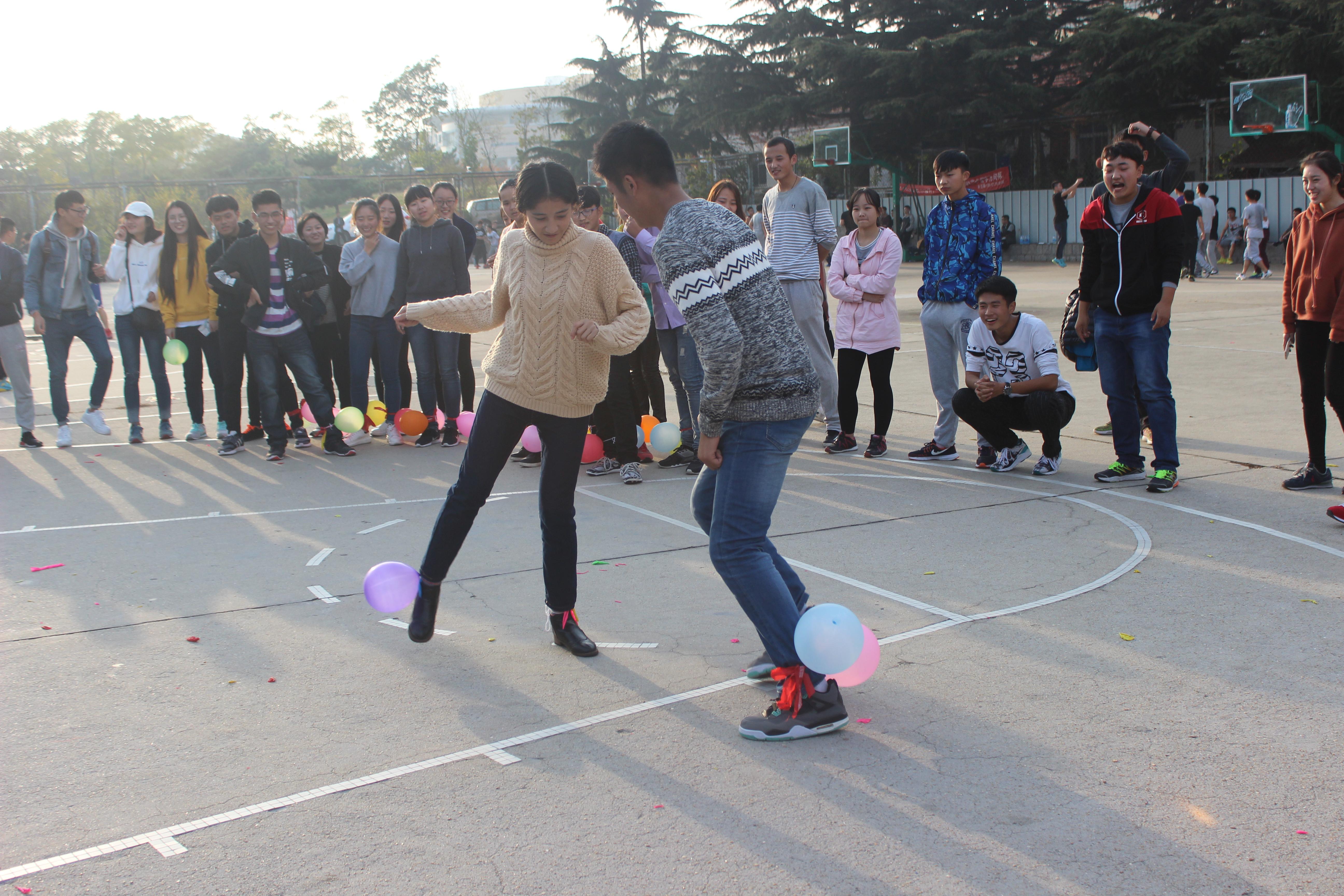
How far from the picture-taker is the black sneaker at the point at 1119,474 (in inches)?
252

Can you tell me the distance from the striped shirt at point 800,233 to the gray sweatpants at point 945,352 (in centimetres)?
85

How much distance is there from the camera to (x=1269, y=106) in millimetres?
25547

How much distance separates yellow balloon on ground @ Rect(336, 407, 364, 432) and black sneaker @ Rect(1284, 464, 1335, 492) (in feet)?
20.8

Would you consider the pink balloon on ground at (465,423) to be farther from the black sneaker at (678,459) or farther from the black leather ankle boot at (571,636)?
the black leather ankle boot at (571,636)

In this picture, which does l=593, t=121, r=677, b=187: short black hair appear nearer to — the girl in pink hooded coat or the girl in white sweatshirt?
the girl in pink hooded coat

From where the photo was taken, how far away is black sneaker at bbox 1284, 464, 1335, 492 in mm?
5980

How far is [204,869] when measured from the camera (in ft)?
8.79

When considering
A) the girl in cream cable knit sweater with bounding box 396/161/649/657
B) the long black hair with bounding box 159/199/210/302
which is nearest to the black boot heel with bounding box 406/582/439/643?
the girl in cream cable knit sweater with bounding box 396/161/649/657

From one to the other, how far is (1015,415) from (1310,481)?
1.64 m

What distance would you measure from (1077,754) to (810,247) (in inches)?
194

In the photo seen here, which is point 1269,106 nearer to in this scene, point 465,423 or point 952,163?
point 952,163

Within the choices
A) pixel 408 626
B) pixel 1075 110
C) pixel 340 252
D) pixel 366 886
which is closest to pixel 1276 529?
pixel 408 626

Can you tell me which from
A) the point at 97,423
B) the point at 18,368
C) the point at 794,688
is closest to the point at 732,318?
the point at 794,688

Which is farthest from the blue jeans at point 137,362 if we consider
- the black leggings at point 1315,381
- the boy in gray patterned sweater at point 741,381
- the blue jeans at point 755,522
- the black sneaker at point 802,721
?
the black leggings at point 1315,381
